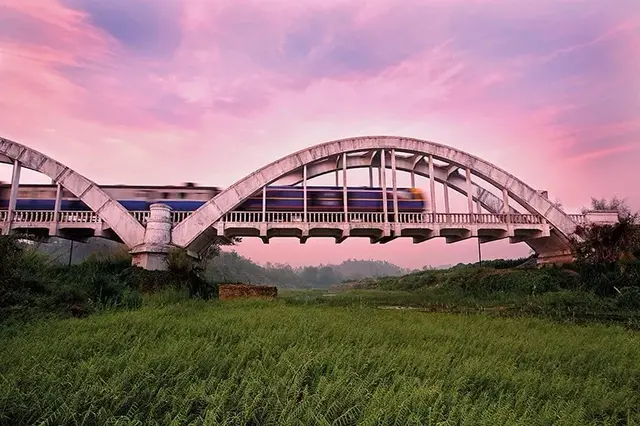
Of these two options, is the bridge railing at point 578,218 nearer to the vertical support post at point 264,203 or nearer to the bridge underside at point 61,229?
the vertical support post at point 264,203

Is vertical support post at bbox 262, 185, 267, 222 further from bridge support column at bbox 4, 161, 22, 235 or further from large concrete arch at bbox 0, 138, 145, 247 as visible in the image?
bridge support column at bbox 4, 161, 22, 235

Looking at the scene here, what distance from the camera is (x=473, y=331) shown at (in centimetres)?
1032

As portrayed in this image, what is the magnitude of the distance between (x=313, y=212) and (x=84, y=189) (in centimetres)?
1182

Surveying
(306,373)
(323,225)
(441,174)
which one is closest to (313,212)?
(323,225)

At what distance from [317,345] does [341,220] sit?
48.5 feet

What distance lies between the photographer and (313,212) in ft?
73.4

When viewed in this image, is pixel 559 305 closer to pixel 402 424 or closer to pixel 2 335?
pixel 402 424

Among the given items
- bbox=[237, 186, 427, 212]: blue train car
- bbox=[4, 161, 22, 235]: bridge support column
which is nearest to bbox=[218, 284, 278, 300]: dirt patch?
bbox=[237, 186, 427, 212]: blue train car

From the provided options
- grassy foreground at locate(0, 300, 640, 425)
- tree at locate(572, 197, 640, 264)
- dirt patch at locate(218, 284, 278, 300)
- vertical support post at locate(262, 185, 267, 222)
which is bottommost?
grassy foreground at locate(0, 300, 640, 425)

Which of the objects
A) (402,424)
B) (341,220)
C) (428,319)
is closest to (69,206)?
(341,220)

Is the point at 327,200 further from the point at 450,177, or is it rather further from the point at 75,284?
the point at 75,284

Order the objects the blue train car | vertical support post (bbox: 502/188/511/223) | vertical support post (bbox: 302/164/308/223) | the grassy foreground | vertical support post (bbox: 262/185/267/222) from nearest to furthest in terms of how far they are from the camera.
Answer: the grassy foreground → vertical support post (bbox: 302/164/308/223) → vertical support post (bbox: 262/185/267/222) → the blue train car → vertical support post (bbox: 502/188/511/223)

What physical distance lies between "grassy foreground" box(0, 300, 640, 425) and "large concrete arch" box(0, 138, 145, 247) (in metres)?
Answer: 10.7

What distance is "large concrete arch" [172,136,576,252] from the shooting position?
21312 mm
